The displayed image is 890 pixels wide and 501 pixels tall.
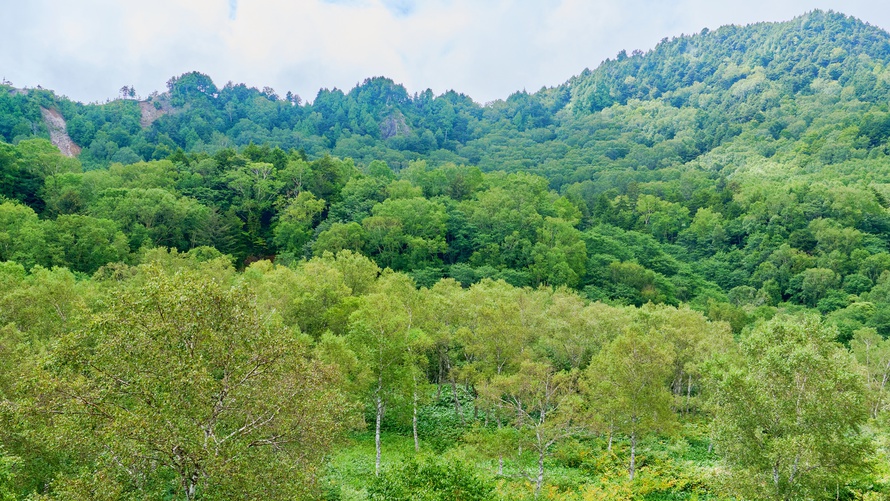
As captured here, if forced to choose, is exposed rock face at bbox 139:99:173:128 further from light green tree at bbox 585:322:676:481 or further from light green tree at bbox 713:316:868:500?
light green tree at bbox 713:316:868:500

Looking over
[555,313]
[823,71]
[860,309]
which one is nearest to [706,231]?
[860,309]

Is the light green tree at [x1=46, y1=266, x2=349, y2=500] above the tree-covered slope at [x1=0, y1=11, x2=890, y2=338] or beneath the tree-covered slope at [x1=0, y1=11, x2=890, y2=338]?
beneath

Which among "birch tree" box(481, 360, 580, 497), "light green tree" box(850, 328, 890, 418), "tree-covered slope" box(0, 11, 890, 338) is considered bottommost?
"light green tree" box(850, 328, 890, 418)

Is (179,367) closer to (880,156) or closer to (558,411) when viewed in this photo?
(558,411)

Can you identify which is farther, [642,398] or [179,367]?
[642,398]

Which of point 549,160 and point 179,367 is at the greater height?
point 549,160

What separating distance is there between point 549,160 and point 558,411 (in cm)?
14824

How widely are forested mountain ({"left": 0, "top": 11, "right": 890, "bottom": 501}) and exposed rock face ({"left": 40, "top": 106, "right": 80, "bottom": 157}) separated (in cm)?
83

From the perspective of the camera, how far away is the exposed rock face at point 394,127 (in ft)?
590

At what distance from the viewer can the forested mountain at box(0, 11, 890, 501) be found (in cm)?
1348

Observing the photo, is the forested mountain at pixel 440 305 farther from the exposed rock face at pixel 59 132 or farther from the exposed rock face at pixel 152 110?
the exposed rock face at pixel 152 110

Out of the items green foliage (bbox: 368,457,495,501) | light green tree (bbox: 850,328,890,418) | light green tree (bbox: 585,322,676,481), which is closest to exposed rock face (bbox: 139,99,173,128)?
light green tree (bbox: 585,322,676,481)

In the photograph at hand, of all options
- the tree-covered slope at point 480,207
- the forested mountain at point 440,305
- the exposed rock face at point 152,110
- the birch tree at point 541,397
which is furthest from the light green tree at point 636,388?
the exposed rock face at point 152,110

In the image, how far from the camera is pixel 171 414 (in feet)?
39.6
